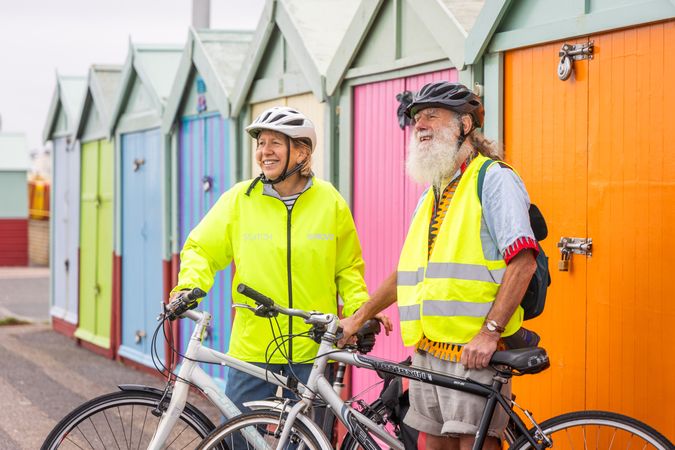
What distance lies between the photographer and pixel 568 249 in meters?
5.06

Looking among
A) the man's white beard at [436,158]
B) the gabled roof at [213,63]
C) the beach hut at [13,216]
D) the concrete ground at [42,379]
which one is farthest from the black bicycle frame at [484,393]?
the beach hut at [13,216]

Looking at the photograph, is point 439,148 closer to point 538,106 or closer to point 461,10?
point 538,106

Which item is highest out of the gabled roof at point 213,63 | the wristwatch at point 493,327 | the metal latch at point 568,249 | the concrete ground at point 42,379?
the gabled roof at point 213,63

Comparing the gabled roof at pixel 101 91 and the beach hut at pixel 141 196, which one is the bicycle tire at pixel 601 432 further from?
the gabled roof at pixel 101 91

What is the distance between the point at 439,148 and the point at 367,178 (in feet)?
9.53

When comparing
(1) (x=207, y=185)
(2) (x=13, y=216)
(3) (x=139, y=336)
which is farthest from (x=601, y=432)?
(2) (x=13, y=216)

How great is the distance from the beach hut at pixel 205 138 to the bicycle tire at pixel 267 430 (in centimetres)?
444

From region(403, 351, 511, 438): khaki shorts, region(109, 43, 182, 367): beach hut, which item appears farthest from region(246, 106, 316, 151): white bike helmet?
region(109, 43, 182, 367): beach hut

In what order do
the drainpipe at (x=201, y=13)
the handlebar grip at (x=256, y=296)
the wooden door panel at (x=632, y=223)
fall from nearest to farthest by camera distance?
the handlebar grip at (x=256, y=296) < the wooden door panel at (x=632, y=223) < the drainpipe at (x=201, y=13)

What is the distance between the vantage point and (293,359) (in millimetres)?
4582

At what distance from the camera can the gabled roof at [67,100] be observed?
12.7 metres

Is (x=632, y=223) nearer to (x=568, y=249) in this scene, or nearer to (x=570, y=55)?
(x=568, y=249)

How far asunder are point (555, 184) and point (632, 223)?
22.3 inches

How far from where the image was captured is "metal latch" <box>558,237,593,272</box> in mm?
4977
